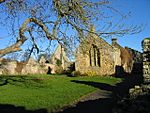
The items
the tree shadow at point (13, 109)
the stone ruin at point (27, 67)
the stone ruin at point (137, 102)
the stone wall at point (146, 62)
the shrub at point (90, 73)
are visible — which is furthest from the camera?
the stone ruin at point (27, 67)

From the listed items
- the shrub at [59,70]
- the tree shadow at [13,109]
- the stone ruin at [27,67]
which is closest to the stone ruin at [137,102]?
the tree shadow at [13,109]

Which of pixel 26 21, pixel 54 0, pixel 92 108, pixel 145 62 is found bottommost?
pixel 92 108

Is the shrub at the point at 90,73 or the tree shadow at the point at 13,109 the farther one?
the shrub at the point at 90,73

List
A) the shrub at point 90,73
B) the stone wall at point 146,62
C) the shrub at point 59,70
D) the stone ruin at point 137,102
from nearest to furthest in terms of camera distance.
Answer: the stone ruin at point 137,102, the stone wall at point 146,62, the shrub at point 90,73, the shrub at point 59,70

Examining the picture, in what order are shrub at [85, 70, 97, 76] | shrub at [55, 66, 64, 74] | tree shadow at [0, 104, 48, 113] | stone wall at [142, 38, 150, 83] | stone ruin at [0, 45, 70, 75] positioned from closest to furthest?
tree shadow at [0, 104, 48, 113], stone wall at [142, 38, 150, 83], shrub at [85, 70, 97, 76], stone ruin at [0, 45, 70, 75], shrub at [55, 66, 64, 74]

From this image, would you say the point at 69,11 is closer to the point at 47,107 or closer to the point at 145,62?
the point at 47,107

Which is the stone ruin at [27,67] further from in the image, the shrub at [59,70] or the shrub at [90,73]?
the shrub at [90,73]

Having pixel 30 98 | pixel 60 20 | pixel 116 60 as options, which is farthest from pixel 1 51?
pixel 116 60

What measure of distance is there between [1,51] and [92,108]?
19.2ft

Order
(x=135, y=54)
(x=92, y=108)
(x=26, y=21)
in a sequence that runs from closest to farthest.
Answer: (x=26, y=21) → (x=92, y=108) → (x=135, y=54)

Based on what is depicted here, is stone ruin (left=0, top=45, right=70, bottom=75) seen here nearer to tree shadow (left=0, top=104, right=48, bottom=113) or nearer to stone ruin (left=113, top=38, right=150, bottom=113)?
tree shadow (left=0, top=104, right=48, bottom=113)

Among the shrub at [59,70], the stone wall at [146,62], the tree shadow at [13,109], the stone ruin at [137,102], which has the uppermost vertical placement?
the shrub at [59,70]

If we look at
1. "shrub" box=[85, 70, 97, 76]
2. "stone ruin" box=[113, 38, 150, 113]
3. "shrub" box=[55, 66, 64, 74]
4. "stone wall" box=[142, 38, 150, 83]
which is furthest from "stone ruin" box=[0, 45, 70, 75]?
"stone ruin" box=[113, 38, 150, 113]

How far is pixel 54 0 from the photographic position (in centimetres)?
1569
